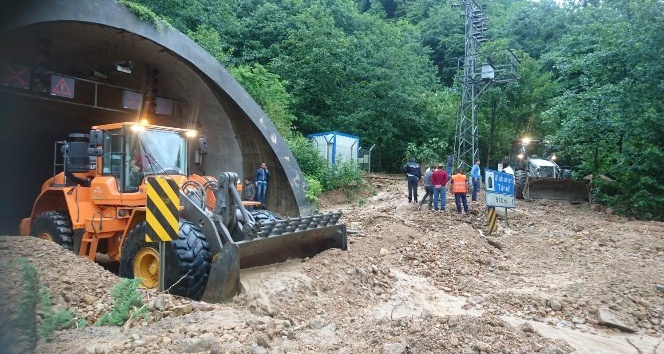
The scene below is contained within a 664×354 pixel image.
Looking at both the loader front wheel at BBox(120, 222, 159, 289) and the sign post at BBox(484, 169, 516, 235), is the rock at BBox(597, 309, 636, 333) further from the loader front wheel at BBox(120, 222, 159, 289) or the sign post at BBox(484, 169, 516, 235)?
the loader front wheel at BBox(120, 222, 159, 289)

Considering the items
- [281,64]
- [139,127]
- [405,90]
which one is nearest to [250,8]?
[281,64]

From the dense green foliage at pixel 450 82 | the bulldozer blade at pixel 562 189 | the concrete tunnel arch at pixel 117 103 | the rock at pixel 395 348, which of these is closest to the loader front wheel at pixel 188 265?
the rock at pixel 395 348

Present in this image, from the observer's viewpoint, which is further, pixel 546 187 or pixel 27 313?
pixel 546 187

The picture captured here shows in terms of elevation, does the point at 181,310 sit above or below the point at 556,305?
above

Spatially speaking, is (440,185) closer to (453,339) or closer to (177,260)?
(177,260)

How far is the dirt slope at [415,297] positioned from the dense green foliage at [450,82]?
462 centimetres

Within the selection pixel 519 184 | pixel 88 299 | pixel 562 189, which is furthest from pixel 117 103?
pixel 562 189

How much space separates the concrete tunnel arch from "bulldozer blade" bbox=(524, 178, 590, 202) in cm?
890

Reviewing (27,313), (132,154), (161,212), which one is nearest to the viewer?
(27,313)

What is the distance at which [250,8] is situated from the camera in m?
30.5

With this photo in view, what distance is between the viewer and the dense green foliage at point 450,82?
1462 cm

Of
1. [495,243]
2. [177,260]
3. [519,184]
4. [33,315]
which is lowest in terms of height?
[495,243]

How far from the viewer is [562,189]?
16828 mm

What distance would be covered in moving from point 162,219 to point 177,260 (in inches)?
27.0
